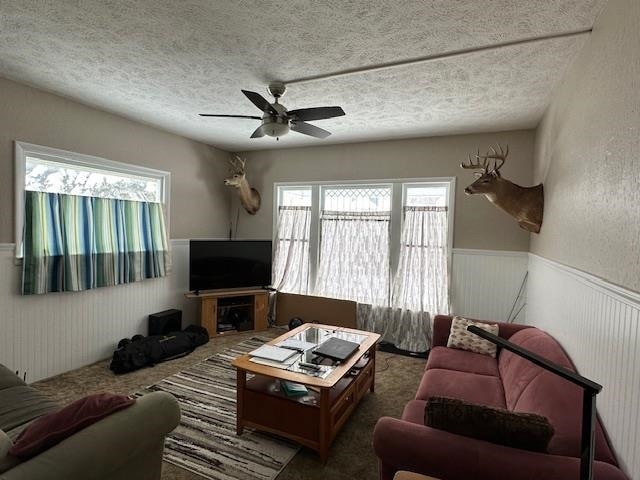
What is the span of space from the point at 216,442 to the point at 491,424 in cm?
179

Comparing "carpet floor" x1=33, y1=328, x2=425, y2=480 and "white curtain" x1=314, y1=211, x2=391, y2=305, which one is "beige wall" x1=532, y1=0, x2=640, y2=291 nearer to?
"carpet floor" x1=33, y1=328, x2=425, y2=480

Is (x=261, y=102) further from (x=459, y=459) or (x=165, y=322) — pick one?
(x=165, y=322)

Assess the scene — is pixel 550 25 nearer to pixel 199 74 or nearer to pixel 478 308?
pixel 199 74

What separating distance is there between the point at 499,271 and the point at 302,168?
2.95 metres

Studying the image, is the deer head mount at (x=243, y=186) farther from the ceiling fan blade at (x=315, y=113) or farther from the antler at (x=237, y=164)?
the ceiling fan blade at (x=315, y=113)

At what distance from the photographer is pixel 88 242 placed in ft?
10.8

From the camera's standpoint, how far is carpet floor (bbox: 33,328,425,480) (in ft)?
6.56

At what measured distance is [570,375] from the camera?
817 mm

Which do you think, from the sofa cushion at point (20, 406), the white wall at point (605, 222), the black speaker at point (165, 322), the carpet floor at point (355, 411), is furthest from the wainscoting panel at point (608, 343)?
the black speaker at point (165, 322)

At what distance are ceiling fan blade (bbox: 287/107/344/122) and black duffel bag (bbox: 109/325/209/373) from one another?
2.81m

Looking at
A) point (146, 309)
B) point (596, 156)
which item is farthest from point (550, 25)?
point (146, 309)

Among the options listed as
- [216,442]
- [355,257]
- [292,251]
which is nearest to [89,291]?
[216,442]

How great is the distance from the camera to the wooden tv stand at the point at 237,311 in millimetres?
4273

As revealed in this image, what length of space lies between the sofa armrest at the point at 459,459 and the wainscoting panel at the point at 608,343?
7.3 inches
